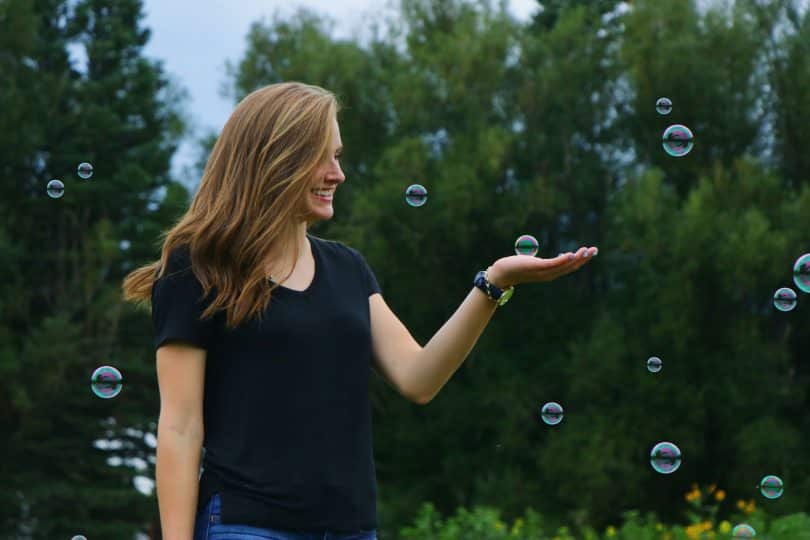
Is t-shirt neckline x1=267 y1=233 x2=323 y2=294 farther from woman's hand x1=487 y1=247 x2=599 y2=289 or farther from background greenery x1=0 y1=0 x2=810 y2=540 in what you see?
background greenery x1=0 y1=0 x2=810 y2=540

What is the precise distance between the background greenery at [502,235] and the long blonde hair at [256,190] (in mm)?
18680

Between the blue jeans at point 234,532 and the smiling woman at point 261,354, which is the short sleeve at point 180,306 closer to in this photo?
the smiling woman at point 261,354

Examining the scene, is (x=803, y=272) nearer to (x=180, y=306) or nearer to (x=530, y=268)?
(x=530, y=268)

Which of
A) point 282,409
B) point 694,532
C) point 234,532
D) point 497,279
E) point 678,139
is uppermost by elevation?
point 678,139

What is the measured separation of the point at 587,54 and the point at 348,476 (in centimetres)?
2245

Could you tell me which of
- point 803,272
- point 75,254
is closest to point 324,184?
point 803,272

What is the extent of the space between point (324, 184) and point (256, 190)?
4.8 inches

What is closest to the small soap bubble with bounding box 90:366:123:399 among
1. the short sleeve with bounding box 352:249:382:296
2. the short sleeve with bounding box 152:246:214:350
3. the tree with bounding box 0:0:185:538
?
the short sleeve with bounding box 352:249:382:296

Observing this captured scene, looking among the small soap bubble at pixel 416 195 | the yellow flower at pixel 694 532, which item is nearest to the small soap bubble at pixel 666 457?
the small soap bubble at pixel 416 195

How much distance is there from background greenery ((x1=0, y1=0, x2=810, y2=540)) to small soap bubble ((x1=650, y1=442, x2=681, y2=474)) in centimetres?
1564

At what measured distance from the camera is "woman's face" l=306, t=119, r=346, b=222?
8.19ft

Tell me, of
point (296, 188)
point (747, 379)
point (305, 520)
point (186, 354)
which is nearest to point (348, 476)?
point (305, 520)

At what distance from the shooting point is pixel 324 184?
2508 millimetres

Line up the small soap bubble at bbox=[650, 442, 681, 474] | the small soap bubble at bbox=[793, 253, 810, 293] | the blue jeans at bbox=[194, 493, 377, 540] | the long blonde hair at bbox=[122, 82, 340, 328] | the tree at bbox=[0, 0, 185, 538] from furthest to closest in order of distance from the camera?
the tree at bbox=[0, 0, 185, 538]
the small soap bubble at bbox=[793, 253, 810, 293]
the small soap bubble at bbox=[650, 442, 681, 474]
the long blonde hair at bbox=[122, 82, 340, 328]
the blue jeans at bbox=[194, 493, 377, 540]
